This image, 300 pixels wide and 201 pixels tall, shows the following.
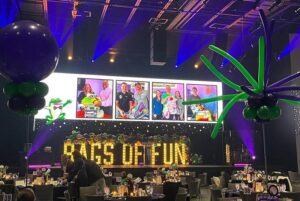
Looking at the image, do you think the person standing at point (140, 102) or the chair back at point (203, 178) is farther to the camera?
the person standing at point (140, 102)

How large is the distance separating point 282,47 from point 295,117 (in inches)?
104

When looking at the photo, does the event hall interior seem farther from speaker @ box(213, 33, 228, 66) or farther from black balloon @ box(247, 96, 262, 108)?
black balloon @ box(247, 96, 262, 108)

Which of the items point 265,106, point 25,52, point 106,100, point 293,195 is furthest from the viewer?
point 106,100

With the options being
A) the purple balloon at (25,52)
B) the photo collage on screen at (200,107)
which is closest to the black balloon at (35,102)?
the purple balloon at (25,52)

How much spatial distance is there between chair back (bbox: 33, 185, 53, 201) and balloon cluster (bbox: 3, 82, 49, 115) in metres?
3.94

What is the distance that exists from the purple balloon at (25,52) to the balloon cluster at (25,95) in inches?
3.4

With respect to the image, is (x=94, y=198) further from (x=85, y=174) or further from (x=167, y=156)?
(x=167, y=156)

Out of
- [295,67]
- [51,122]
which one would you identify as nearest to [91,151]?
[51,122]

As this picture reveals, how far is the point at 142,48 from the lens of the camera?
14.0 m

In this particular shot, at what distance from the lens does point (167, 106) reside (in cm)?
1380

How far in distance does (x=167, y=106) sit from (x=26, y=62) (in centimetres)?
1028

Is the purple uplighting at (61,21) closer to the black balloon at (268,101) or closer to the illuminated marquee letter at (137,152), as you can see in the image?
the illuminated marquee letter at (137,152)

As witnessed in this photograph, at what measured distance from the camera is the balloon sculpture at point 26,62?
146 inches

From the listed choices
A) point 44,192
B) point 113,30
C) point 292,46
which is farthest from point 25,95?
point 292,46
